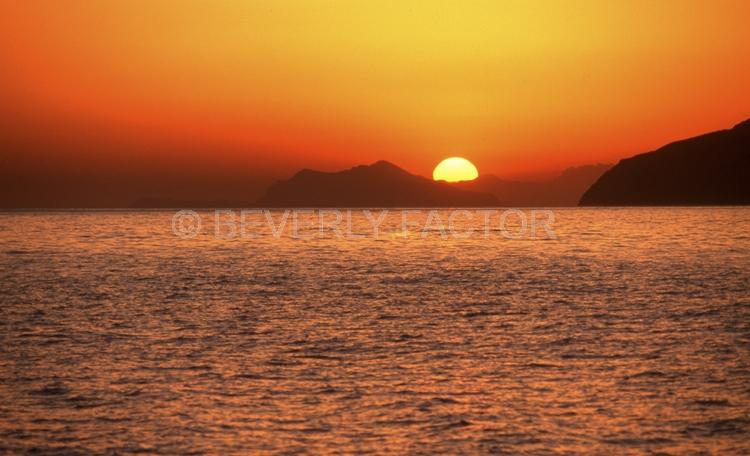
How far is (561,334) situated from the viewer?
30.5 m

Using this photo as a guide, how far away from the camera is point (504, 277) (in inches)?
2292

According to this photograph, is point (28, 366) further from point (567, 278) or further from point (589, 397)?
point (567, 278)

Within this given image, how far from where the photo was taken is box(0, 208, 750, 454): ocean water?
17.5m

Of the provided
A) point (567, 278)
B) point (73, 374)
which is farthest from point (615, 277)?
point (73, 374)

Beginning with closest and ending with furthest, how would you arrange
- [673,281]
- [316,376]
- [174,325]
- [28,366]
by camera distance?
[316,376] < [28,366] < [174,325] < [673,281]

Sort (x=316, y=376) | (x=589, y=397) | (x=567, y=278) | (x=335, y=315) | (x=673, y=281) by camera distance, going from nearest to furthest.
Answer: (x=589, y=397)
(x=316, y=376)
(x=335, y=315)
(x=673, y=281)
(x=567, y=278)

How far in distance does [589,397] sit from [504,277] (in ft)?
125

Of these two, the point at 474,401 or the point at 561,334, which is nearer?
the point at 474,401

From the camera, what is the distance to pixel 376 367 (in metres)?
24.2

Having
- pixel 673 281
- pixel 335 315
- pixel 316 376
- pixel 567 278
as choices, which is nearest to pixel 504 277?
pixel 567 278

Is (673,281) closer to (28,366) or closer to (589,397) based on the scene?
(589,397)

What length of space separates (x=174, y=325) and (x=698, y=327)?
20.6 metres

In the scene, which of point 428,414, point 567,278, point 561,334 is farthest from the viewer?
point 567,278

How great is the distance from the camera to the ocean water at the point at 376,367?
57.4 feet
